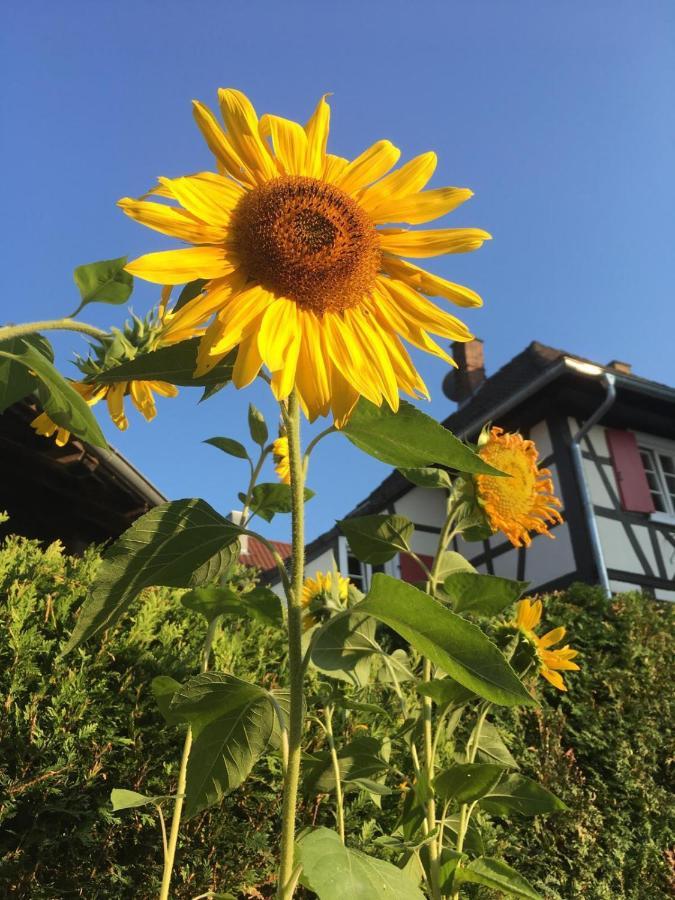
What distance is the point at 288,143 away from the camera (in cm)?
96

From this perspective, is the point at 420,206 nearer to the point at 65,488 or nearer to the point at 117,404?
the point at 117,404

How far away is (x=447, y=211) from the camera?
1.00m

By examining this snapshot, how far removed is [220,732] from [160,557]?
0.79 ft

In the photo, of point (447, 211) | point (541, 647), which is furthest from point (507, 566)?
point (447, 211)

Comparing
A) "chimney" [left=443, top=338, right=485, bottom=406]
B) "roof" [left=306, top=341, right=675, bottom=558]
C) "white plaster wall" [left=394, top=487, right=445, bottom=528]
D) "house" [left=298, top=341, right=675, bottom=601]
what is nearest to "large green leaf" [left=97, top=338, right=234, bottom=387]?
"house" [left=298, top=341, right=675, bottom=601]

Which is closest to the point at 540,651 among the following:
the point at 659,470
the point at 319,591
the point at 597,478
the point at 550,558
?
the point at 319,591

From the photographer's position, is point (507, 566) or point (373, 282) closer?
point (373, 282)

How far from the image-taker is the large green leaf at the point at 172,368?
83 centimetres

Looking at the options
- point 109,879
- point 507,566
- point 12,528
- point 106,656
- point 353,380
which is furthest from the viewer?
point 507,566

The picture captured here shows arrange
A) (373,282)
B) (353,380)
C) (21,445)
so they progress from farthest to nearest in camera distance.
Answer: (21,445), (373,282), (353,380)

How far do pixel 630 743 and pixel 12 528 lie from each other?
4.26m

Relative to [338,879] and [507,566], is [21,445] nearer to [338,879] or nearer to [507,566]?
[338,879]

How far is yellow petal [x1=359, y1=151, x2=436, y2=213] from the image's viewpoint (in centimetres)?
99

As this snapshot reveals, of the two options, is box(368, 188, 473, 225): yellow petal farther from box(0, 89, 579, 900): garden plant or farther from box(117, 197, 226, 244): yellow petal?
box(117, 197, 226, 244): yellow petal
